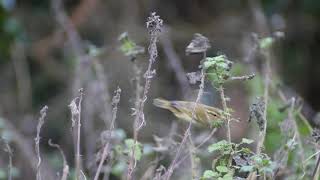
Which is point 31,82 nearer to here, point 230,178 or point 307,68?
point 307,68

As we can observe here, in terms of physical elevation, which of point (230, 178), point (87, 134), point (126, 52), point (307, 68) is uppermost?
point (126, 52)

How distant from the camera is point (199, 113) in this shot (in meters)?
1.61

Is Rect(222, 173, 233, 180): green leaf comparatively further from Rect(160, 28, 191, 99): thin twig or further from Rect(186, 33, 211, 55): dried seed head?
Rect(160, 28, 191, 99): thin twig

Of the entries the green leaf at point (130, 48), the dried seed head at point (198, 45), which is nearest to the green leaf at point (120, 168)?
the green leaf at point (130, 48)

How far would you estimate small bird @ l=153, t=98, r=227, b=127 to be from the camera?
1.53 m

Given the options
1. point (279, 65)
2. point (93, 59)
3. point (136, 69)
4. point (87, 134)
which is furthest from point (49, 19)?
point (136, 69)

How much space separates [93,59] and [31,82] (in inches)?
93.6

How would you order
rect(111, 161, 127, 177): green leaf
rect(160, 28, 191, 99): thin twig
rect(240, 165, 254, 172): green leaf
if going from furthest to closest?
rect(160, 28, 191, 99): thin twig → rect(111, 161, 127, 177): green leaf → rect(240, 165, 254, 172): green leaf

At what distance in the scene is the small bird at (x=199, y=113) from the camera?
1533 mm

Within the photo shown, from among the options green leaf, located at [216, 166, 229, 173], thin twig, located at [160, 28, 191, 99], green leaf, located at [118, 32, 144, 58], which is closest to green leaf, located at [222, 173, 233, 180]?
green leaf, located at [216, 166, 229, 173]

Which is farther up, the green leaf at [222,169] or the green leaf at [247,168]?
the green leaf at [247,168]

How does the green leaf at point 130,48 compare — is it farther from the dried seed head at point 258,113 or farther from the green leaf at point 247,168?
the green leaf at point 247,168

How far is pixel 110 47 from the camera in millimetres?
4238

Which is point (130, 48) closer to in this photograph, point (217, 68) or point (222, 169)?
point (217, 68)
